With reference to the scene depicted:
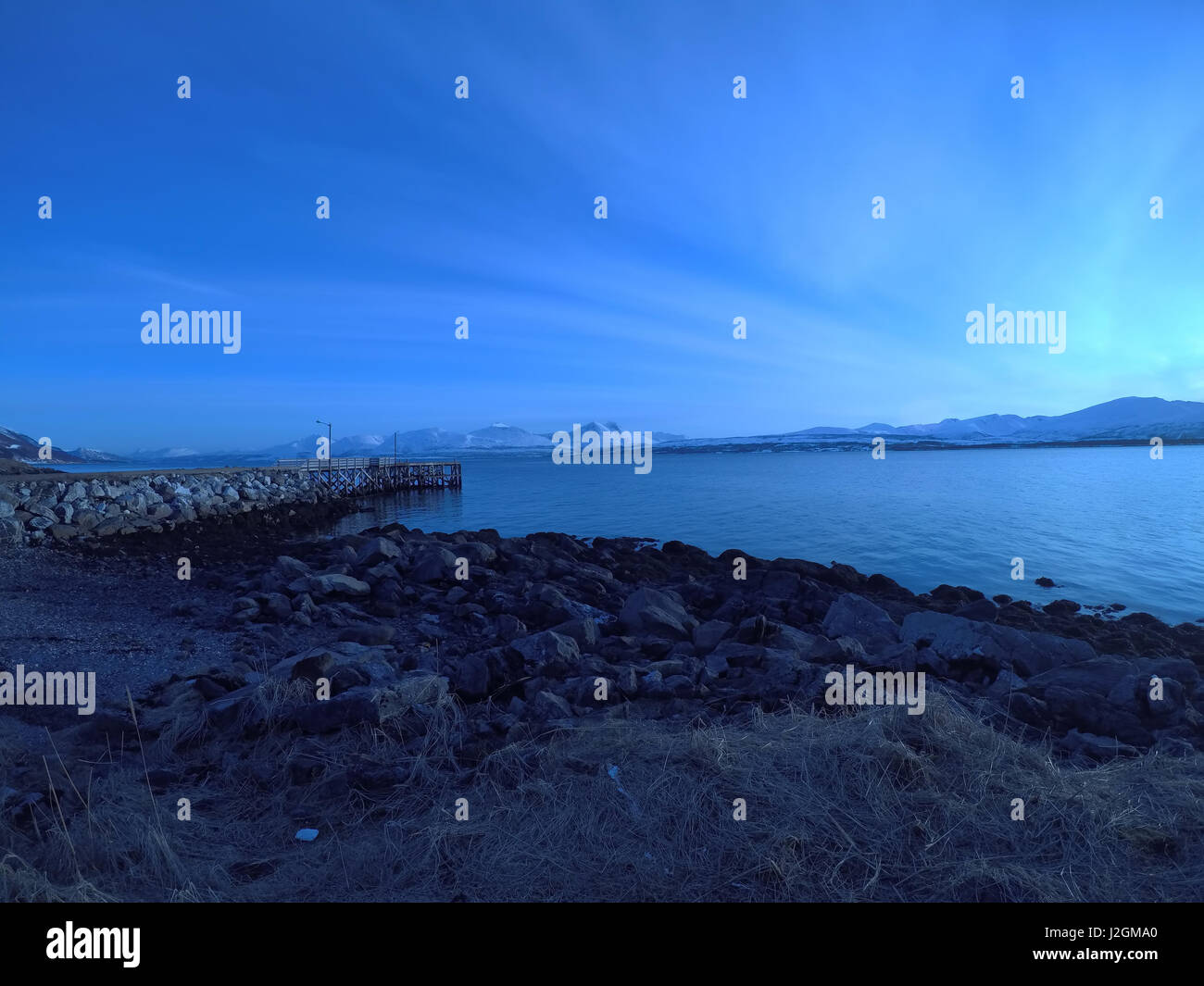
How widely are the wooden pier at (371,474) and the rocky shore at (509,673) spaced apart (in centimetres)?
3481

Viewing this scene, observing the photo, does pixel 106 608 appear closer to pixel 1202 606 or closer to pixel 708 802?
pixel 708 802

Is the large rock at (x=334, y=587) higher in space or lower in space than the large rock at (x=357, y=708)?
lower

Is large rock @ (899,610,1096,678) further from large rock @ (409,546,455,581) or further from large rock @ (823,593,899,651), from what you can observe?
large rock @ (409,546,455,581)

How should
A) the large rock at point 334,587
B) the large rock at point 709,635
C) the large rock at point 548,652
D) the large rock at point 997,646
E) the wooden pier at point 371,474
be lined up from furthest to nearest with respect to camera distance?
1. the wooden pier at point 371,474
2. the large rock at point 334,587
3. the large rock at point 709,635
4. the large rock at point 997,646
5. the large rock at point 548,652

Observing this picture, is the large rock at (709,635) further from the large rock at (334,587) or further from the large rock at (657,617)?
the large rock at (334,587)

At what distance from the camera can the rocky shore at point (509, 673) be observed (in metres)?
5.23

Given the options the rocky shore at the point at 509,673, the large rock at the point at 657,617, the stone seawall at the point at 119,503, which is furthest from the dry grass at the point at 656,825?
the stone seawall at the point at 119,503

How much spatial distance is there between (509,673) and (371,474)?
50.6m

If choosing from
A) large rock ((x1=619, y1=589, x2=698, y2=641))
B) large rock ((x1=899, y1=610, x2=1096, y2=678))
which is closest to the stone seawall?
large rock ((x1=619, y1=589, x2=698, y2=641))

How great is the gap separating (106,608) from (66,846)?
417 inches

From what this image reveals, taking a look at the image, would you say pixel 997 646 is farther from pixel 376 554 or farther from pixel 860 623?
pixel 376 554

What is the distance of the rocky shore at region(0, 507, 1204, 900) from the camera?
5.23 meters

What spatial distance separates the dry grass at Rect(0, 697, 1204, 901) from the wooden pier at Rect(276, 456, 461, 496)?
48.6 meters
